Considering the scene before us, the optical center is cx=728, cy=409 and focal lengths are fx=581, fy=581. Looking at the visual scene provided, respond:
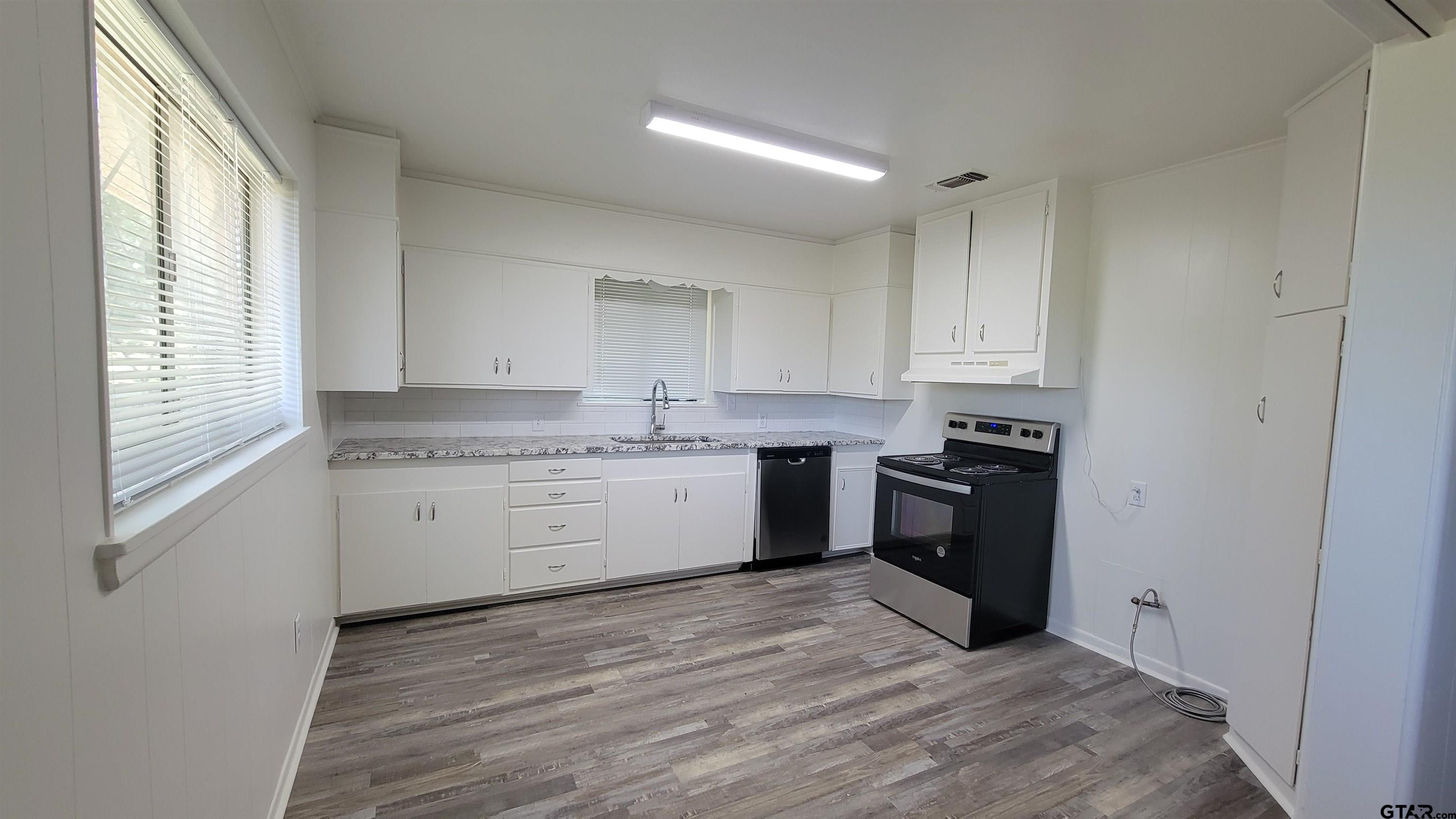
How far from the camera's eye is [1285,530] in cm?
205

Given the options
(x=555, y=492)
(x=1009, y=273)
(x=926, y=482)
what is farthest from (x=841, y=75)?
(x=555, y=492)

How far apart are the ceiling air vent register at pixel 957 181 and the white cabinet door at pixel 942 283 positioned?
320mm

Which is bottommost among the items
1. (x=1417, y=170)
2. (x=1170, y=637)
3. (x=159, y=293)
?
(x=1170, y=637)

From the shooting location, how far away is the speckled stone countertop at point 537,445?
10.2 feet

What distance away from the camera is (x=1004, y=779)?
2.08 meters

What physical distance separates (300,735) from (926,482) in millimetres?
3027

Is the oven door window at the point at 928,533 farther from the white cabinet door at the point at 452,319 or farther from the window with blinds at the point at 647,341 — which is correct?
the white cabinet door at the point at 452,319

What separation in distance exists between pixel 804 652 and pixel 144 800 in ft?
8.18

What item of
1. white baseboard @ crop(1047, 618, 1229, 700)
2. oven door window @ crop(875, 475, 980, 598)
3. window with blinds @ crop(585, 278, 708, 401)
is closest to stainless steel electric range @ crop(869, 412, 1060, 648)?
oven door window @ crop(875, 475, 980, 598)

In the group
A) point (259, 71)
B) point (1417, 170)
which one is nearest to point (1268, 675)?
point (1417, 170)

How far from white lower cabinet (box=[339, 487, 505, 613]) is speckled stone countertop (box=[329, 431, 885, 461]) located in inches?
8.5

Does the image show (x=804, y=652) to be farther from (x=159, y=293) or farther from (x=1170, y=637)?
(x=159, y=293)

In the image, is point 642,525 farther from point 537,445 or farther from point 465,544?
point 465,544

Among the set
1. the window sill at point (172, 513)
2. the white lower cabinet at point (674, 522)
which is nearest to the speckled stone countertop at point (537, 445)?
the white lower cabinet at point (674, 522)
